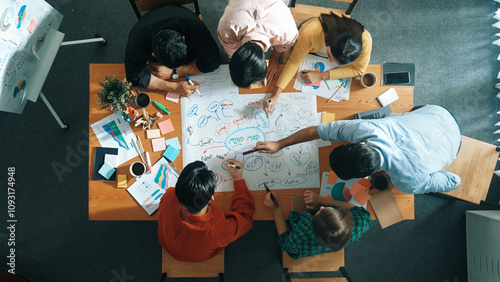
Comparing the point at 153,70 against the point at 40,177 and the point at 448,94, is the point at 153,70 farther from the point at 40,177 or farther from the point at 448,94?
the point at 448,94

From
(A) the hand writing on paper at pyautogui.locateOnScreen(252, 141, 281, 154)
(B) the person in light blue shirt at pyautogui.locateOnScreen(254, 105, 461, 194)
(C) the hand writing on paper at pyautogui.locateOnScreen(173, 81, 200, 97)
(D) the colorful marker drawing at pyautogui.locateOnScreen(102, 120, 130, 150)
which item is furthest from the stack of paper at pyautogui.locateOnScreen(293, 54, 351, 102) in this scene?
(D) the colorful marker drawing at pyautogui.locateOnScreen(102, 120, 130, 150)

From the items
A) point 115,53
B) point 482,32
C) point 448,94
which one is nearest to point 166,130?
point 115,53

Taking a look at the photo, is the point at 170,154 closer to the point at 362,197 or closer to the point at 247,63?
the point at 247,63

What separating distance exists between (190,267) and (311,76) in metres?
1.36

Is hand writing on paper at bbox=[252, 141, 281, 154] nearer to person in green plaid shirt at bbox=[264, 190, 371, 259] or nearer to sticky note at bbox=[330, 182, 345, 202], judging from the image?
person in green plaid shirt at bbox=[264, 190, 371, 259]

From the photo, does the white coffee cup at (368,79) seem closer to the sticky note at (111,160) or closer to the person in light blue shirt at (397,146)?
the person in light blue shirt at (397,146)

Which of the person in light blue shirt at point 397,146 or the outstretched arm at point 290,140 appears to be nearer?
the person in light blue shirt at point 397,146

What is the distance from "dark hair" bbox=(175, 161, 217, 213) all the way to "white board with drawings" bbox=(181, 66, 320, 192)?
10.7 inches

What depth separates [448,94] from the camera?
2.60 m

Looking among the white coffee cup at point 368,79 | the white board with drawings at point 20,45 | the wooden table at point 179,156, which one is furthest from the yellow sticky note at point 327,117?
the white board with drawings at point 20,45

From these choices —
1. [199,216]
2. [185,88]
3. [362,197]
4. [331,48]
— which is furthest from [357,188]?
[185,88]

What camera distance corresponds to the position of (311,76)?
1742 millimetres

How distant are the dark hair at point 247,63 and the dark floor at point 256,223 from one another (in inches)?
52.3

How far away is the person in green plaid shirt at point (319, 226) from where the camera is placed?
5.01 feet
